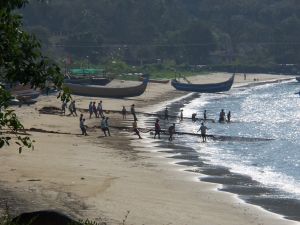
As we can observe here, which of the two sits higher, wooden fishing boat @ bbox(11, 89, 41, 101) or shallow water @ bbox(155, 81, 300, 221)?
wooden fishing boat @ bbox(11, 89, 41, 101)

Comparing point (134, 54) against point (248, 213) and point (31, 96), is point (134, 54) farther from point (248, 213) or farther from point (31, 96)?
point (248, 213)

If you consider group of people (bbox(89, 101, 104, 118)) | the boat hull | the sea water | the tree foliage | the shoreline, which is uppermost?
the tree foliage

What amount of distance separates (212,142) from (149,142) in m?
3.43

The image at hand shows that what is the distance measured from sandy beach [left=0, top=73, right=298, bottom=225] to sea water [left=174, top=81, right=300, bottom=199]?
2.47 meters

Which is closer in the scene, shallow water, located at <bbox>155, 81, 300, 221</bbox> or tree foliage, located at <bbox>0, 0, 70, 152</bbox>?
tree foliage, located at <bbox>0, 0, 70, 152</bbox>

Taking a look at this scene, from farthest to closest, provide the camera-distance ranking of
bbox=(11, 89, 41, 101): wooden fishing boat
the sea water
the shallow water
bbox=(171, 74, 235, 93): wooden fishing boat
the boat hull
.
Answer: bbox=(171, 74, 235, 93): wooden fishing boat → the boat hull → bbox=(11, 89, 41, 101): wooden fishing boat → the sea water → the shallow water

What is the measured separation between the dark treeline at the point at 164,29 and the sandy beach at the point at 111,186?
70376 millimetres

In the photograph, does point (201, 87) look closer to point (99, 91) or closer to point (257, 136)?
point (99, 91)

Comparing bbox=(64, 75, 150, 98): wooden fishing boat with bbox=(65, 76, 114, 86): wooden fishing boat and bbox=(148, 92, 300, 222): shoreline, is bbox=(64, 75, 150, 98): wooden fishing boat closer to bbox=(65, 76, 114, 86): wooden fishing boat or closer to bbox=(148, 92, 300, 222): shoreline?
bbox=(65, 76, 114, 86): wooden fishing boat

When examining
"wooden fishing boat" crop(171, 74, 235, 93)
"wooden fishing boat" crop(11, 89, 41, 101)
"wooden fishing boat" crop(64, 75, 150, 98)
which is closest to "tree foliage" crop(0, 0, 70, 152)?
"wooden fishing boat" crop(11, 89, 41, 101)

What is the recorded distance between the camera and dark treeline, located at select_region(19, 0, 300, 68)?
4111 inches

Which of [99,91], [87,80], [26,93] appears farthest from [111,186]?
[87,80]

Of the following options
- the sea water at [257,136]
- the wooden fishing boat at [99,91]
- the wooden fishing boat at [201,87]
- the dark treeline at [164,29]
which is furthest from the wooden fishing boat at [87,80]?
the dark treeline at [164,29]

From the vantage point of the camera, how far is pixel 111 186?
15930 millimetres
